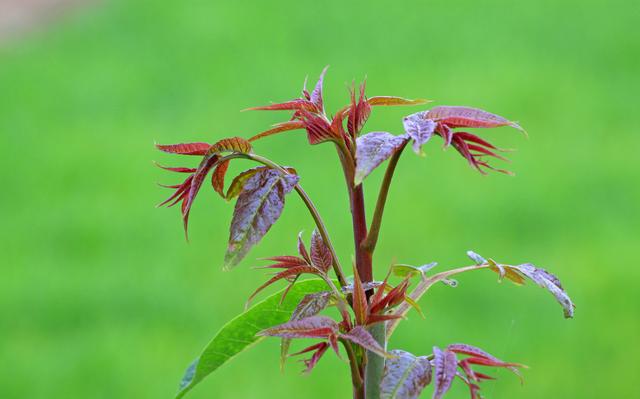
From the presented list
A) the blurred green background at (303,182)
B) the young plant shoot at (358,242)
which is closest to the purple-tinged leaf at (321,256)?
the young plant shoot at (358,242)

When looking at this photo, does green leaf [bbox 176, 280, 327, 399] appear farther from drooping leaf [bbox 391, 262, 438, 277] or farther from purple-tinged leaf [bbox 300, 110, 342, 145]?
purple-tinged leaf [bbox 300, 110, 342, 145]

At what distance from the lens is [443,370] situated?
0.76 metres

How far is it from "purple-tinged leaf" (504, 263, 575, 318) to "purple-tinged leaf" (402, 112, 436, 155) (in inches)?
6.9

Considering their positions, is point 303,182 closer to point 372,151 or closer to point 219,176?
point 219,176

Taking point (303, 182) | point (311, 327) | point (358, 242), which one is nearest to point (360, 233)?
point (358, 242)

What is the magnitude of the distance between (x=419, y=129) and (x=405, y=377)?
0.62ft

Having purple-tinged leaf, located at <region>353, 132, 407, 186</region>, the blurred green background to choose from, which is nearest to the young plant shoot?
purple-tinged leaf, located at <region>353, 132, 407, 186</region>

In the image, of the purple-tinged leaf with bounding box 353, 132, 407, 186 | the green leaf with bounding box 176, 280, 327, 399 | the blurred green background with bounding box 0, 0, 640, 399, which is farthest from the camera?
the blurred green background with bounding box 0, 0, 640, 399

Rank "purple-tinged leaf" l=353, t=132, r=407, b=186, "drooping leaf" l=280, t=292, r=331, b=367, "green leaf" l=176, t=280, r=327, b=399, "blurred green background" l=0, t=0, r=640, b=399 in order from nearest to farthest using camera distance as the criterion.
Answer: "purple-tinged leaf" l=353, t=132, r=407, b=186 < "drooping leaf" l=280, t=292, r=331, b=367 < "green leaf" l=176, t=280, r=327, b=399 < "blurred green background" l=0, t=0, r=640, b=399

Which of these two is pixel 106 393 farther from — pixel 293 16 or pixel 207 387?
pixel 293 16

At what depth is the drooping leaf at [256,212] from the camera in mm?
772

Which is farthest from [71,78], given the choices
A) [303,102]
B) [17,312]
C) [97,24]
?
[303,102]

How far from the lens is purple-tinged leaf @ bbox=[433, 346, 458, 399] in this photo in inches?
29.0

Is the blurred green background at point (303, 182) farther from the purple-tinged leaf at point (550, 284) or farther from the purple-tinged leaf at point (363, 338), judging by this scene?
the purple-tinged leaf at point (363, 338)
